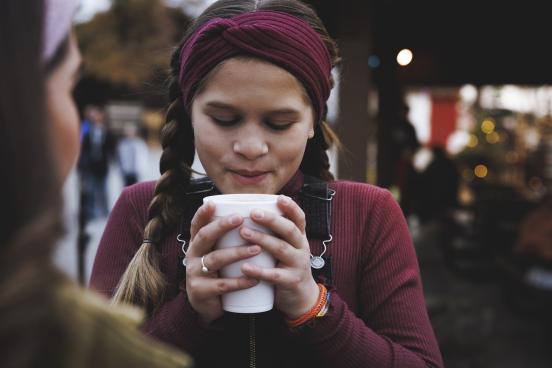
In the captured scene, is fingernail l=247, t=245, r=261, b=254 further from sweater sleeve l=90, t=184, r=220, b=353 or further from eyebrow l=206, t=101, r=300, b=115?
eyebrow l=206, t=101, r=300, b=115

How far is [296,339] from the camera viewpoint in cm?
135

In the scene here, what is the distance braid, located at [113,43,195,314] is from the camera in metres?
1.41

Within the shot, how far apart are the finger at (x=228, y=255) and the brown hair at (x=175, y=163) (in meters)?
0.33

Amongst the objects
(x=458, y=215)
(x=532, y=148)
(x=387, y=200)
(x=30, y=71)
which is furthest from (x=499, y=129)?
(x=30, y=71)

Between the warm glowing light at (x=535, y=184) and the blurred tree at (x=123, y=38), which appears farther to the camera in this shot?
the blurred tree at (x=123, y=38)

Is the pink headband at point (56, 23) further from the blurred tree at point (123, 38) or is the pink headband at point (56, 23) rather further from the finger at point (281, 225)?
the blurred tree at point (123, 38)

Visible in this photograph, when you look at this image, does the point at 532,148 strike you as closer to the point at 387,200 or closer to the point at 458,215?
the point at 458,215

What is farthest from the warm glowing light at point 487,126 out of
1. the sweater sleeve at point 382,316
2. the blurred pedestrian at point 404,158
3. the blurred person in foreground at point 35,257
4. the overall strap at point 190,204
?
the blurred person in foreground at point 35,257

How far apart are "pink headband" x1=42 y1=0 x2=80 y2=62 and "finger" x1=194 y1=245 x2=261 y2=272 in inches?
19.8

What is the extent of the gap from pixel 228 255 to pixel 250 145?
322mm

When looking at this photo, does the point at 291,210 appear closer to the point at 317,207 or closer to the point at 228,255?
the point at 228,255

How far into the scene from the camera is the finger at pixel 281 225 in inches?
44.0

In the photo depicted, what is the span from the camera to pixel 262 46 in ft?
4.30

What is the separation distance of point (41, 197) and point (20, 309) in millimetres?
Answer: 135
